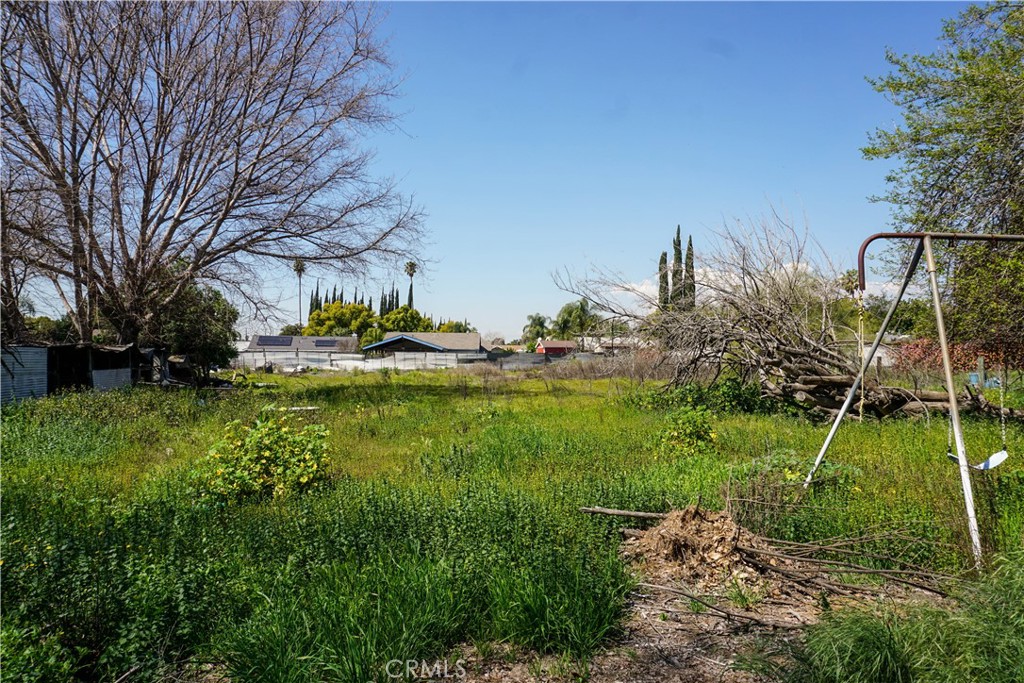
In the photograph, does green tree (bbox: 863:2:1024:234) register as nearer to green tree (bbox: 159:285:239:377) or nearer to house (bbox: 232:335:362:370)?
green tree (bbox: 159:285:239:377)

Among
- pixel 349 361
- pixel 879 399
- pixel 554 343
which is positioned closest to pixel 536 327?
pixel 554 343

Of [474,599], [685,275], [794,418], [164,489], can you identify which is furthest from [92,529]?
[685,275]

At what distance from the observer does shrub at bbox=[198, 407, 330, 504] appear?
24.2 feet

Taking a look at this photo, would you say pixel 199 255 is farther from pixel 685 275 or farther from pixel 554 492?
pixel 554 492

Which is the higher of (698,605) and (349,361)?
(349,361)

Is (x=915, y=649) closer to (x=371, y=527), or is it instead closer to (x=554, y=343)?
(x=371, y=527)

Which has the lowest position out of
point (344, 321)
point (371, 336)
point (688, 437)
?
point (688, 437)

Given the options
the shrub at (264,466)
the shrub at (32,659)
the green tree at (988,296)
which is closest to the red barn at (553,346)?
the green tree at (988,296)

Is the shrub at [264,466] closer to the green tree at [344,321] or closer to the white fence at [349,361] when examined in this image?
the white fence at [349,361]

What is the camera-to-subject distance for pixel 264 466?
7.63m

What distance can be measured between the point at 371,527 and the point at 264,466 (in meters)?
2.95

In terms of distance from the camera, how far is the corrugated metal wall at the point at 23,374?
586 inches

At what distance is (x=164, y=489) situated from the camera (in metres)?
7.40

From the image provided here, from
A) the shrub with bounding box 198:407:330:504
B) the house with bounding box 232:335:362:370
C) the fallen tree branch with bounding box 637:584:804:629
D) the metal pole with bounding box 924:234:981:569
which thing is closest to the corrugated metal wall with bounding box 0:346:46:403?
the shrub with bounding box 198:407:330:504
